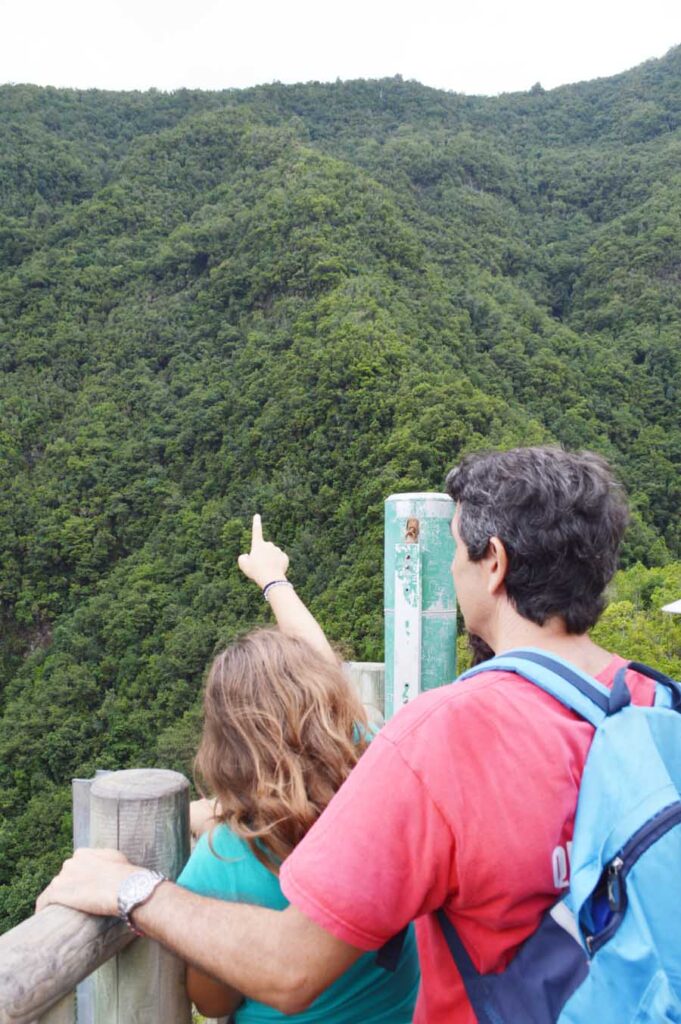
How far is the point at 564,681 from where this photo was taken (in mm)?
986

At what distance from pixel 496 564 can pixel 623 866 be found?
414mm

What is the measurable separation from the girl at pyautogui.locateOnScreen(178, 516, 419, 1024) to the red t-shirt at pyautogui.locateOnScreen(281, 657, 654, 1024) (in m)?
0.26

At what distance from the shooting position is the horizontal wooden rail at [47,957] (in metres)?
0.91

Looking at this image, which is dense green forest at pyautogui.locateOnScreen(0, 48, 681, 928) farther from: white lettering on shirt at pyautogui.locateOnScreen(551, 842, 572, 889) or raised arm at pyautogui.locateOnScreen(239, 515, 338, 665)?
Result: white lettering on shirt at pyautogui.locateOnScreen(551, 842, 572, 889)

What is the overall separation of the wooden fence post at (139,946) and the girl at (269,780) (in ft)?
0.14

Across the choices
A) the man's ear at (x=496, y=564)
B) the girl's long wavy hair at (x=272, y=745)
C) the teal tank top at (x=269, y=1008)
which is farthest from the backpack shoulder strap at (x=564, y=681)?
the teal tank top at (x=269, y=1008)

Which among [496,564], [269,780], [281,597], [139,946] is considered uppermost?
[496,564]

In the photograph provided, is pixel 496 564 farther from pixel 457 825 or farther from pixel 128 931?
pixel 128 931

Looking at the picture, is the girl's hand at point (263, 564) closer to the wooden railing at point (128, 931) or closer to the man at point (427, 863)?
the wooden railing at point (128, 931)

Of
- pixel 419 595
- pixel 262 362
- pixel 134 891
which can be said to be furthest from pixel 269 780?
pixel 262 362

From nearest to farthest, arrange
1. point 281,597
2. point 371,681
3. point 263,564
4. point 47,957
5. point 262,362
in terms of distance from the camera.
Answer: point 47,957
point 281,597
point 263,564
point 371,681
point 262,362

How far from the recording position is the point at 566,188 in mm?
48531

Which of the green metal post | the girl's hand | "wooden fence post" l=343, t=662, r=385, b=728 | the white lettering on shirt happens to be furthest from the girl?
"wooden fence post" l=343, t=662, r=385, b=728

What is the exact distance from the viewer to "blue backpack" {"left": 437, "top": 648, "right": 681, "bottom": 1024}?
32.7 inches
